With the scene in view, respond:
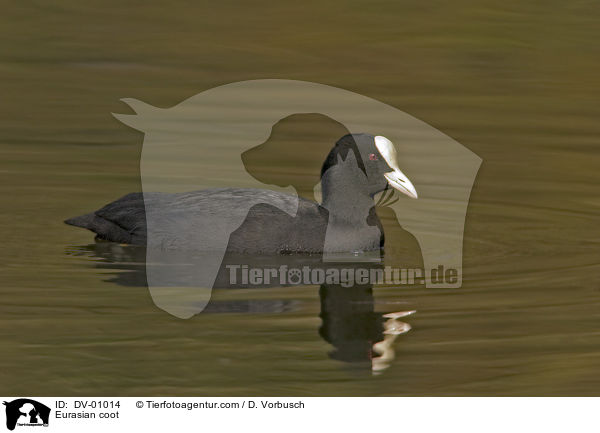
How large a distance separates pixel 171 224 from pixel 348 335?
1.73 meters

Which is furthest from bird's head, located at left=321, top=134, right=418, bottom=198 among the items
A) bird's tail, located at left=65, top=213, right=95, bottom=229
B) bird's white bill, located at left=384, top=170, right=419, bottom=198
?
bird's tail, located at left=65, top=213, right=95, bottom=229

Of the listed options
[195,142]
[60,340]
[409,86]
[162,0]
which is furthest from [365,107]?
[60,340]

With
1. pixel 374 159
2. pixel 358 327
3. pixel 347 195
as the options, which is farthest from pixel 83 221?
pixel 358 327

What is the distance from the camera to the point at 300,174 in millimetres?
9734

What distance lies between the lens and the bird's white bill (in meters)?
7.73

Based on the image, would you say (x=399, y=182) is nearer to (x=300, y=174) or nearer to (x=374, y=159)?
(x=374, y=159)

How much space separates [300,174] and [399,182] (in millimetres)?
2033

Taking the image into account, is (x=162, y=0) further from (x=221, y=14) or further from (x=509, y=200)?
(x=509, y=200)

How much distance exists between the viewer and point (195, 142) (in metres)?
10.3

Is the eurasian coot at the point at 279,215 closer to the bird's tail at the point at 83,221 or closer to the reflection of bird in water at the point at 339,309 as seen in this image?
the bird's tail at the point at 83,221

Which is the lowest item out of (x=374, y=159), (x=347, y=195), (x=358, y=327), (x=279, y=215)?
(x=358, y=327)
